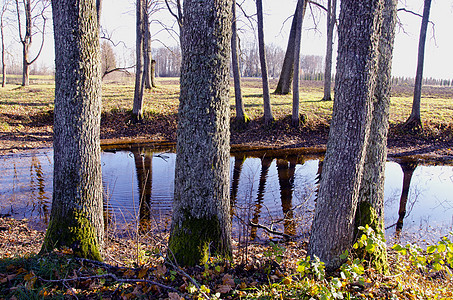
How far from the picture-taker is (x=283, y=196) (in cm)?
884

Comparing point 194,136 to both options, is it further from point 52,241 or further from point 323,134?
point 323,134

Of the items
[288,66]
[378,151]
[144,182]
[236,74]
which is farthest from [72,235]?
[288,66]

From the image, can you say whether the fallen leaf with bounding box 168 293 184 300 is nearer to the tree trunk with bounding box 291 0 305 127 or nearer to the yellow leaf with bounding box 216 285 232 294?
the yellow leaf with bounding box 216 285 232 294

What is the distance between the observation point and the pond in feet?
22.6

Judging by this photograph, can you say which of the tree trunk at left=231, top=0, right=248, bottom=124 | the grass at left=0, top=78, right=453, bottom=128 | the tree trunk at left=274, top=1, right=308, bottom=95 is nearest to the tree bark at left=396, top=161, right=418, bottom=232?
the grass at left=0, top=78, right=453, bottom=128

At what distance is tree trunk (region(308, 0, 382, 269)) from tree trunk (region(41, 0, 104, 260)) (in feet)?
10.7

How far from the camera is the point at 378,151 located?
13.9 ft

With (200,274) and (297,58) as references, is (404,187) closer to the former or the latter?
(297,58)

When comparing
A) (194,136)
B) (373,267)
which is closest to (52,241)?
(194,136)

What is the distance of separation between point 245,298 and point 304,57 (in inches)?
4766

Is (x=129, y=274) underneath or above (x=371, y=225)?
underneath

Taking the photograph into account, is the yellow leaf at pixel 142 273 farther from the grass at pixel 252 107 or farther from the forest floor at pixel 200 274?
the grass at pixel 252 107

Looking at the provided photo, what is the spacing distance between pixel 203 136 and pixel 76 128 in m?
1.86

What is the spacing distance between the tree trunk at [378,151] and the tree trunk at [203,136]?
196 centimetres
